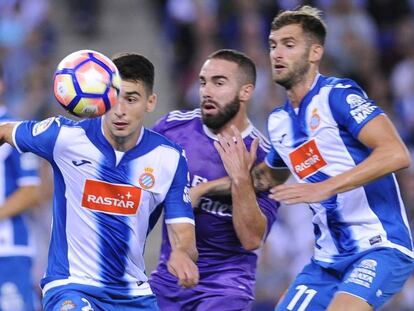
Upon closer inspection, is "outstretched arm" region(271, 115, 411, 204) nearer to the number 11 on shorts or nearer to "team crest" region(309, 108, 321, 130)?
"team crest" region(309, 108, 321, 130)

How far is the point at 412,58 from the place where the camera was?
14977 millimetres

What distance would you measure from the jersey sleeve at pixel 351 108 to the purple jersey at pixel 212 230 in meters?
1.09

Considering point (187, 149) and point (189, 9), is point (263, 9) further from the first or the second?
Result: point (187, 149)

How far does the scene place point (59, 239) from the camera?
703 cm

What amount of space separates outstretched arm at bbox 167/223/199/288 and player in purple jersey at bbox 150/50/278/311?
97cm

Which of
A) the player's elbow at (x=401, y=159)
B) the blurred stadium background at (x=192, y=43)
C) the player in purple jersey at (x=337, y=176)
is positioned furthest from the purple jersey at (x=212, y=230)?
the blurred stadium background at (x=192, y=43)

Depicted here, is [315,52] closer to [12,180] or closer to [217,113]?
[217,113]

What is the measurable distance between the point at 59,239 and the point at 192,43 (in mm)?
8891

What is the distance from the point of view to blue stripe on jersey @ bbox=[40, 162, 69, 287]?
6980mm

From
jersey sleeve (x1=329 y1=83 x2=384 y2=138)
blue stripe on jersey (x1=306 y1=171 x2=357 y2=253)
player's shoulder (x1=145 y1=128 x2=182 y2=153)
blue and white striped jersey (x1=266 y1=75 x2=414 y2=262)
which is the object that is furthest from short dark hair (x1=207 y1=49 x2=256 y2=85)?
player's shoulder (x1=145 y1=128 x2=182 y2=153)

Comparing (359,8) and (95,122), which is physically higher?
(359,8)

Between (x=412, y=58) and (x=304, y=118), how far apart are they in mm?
7675

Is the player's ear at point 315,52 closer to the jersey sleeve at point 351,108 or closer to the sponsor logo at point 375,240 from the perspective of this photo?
the jersey sleeve at point 351,108

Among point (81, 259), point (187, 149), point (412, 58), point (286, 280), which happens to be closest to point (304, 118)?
point (187, 149)
